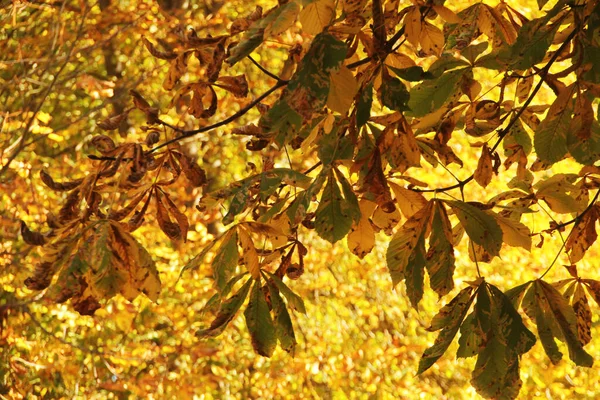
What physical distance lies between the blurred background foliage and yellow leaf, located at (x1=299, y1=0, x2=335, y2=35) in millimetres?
4807

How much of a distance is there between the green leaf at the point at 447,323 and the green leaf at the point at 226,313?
0.31 meters

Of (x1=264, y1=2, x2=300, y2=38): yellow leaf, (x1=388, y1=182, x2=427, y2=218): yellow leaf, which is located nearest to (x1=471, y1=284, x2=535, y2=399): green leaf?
(x1=388, y1=182, x2=427, y2=218): yellow leaf

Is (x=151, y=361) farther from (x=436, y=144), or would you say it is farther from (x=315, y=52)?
(x=315, y=52)

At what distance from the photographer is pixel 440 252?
1.42 metres

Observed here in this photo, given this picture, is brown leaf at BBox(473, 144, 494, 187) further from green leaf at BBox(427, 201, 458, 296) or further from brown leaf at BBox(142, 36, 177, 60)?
brown leaf at BBox(142, 36, 177, 60)

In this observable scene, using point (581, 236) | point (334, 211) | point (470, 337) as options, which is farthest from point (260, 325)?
point (581, 236)

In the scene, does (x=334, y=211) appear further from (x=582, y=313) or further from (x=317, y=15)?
(x=582, y=313)

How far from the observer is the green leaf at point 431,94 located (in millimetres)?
1629

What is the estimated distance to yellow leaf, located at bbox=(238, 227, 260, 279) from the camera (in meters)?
1.47

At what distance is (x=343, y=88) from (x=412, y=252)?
281mm

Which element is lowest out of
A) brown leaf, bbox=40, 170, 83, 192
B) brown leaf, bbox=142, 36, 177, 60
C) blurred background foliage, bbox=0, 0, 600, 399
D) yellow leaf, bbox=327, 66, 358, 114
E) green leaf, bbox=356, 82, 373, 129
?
blurred background foliage, bbox=0, 0, 600, 399

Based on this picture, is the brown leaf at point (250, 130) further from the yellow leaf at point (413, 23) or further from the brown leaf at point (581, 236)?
the brown leaf at point (581, 236)

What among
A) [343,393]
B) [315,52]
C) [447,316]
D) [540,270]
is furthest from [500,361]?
[540,270]

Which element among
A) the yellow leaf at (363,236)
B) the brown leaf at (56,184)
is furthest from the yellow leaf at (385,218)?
the brown leaf at (56,184)
